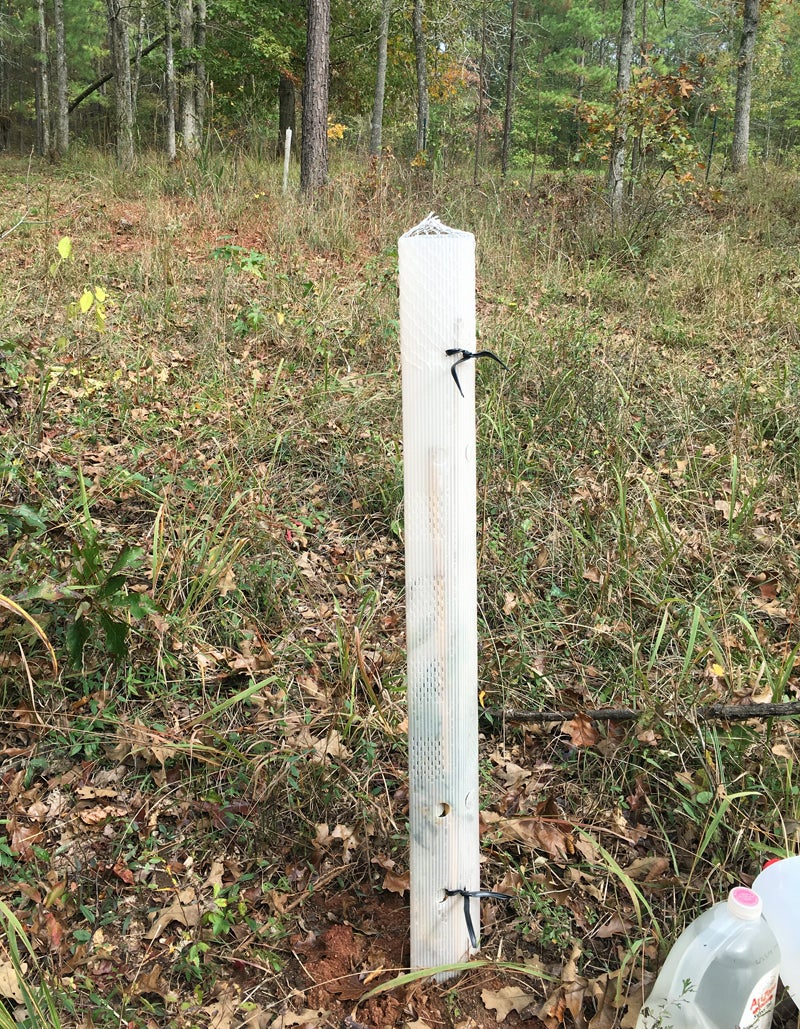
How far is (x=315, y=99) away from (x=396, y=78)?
32.9 feet

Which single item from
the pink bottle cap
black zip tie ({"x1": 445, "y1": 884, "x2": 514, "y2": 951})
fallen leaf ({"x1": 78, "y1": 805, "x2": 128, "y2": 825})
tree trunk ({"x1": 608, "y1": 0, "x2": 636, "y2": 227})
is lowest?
fallen leaf ({"x1": 78, "y1": 805, "x2": 128, "y2": 825})

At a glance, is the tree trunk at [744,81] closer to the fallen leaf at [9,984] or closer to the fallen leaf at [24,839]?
the fallen leaf at [24,839]

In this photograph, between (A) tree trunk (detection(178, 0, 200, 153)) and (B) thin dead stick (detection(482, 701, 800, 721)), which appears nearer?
(B) thin dead stick (detection(482, 701, 800, 721))

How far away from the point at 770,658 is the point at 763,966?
124cm

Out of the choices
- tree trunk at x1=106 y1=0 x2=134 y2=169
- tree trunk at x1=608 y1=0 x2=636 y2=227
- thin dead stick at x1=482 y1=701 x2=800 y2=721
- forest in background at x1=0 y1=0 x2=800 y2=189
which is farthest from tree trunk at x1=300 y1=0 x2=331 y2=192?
thin dead stick at x1=482 y1=701 x2=800 y2=721

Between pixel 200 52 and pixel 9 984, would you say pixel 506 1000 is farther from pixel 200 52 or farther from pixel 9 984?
pixel 200 52

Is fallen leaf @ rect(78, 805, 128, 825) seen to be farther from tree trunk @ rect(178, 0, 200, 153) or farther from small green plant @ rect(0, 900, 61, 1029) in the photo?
tree trunk @ rect(178, 0, 200, 153)

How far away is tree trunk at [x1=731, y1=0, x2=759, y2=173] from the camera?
12.1 m

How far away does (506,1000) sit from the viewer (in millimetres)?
1767

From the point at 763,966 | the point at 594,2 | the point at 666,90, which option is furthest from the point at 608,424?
the point at 594,2

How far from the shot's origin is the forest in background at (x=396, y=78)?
7.65 m

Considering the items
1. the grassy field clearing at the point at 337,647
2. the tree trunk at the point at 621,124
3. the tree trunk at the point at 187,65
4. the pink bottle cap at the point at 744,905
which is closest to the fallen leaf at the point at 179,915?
the grassy field clearing at the point at 337,647

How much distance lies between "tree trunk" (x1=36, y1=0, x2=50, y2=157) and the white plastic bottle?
15842 mm

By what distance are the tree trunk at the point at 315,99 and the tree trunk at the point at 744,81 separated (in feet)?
24.5
